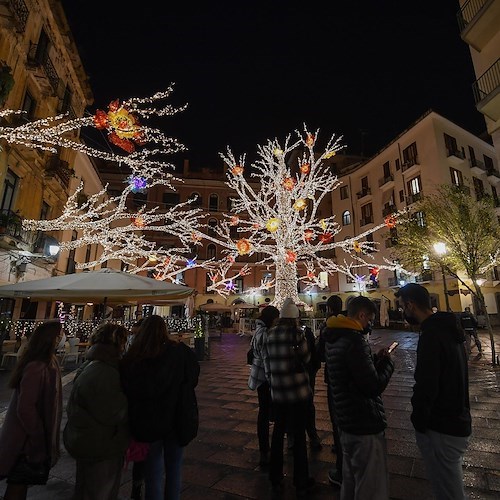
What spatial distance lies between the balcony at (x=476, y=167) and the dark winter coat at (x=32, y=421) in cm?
3208

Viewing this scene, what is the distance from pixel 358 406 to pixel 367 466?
1.31ft

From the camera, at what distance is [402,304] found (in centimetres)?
249

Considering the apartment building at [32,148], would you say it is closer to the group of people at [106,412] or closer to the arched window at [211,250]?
the group of people at [106,412]

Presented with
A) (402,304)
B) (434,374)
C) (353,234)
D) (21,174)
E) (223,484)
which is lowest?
(223,484)

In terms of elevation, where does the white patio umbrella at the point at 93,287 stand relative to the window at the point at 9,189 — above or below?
below

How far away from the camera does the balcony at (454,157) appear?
2508 centimetres

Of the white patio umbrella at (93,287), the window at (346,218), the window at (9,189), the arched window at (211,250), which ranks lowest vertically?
the white patio umbrella at (93,287)

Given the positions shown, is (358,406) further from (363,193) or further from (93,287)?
(363,193)

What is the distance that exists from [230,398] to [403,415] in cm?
319

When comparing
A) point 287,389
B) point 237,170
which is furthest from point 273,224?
point 287,389

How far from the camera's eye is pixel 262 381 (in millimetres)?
3854

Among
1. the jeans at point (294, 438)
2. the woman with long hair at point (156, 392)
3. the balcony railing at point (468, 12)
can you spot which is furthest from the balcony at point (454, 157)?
the woman with long hair at point (156, 392)

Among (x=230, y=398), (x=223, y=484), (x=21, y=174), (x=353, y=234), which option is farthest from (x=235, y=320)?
(x=223, y=484)

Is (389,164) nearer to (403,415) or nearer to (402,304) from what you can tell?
(403,415)
